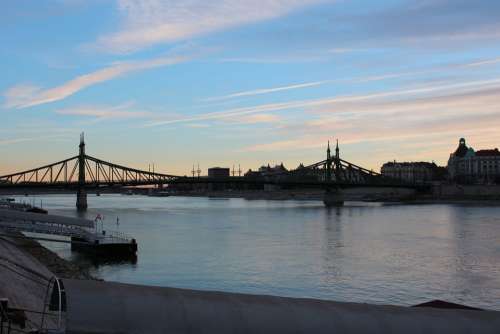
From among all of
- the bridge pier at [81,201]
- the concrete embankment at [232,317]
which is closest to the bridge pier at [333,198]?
the bridge pier at [81,201]

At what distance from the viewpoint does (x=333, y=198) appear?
15900cm

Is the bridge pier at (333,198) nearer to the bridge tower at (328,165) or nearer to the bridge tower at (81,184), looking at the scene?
the bridge tower at (328,165)

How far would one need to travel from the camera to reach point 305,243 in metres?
55.0

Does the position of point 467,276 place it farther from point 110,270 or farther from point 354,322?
point 354,322

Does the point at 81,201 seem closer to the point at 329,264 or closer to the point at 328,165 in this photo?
the point at 328,165

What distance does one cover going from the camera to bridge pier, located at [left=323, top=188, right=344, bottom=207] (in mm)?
156375

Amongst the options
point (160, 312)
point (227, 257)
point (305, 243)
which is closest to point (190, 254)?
point (227, 257)

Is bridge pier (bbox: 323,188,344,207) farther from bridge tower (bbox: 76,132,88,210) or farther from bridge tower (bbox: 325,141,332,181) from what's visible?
bridge tower (bbox: 76,132,88,210)

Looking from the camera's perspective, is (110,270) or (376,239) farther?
(376,239)

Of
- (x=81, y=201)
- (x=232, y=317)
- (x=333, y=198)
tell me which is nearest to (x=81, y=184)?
(x=81, y=201)

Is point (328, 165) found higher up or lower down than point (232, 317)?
higher up

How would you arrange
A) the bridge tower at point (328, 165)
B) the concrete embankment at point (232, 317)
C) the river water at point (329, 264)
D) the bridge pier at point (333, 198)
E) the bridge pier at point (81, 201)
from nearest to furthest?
1. the concrete embankment at point (232, 317)
2. the river water at point (329, 264)
3. the bridge pier at point (81, 201)
4. the bridge pier at point (333, 198)
5. the bridge tower at point (328, 165)

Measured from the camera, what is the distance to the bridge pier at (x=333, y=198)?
513 feet

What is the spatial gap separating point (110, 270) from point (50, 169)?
116829mm
